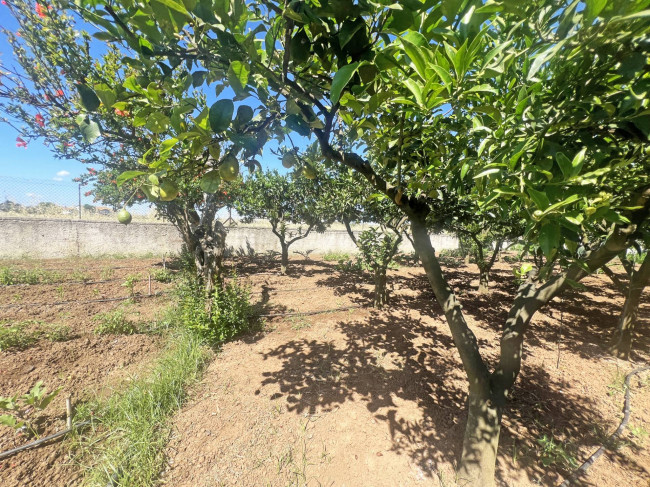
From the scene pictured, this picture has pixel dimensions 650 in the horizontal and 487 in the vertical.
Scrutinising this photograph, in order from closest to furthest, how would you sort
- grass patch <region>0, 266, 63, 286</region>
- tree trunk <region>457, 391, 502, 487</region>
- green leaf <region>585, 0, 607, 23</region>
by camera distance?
green leaf <region>585, 0, 607, 23</region> < tree trunk <region>457, 391, 502, 487</region> < grass patch <region>0, 266, 63, 286</region>

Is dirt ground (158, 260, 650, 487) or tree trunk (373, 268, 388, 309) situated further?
tree trunk (373, 268, 388, 309)

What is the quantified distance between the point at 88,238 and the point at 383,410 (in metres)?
12.8

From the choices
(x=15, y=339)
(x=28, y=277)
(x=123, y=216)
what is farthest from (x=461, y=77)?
(x=28, y=277)

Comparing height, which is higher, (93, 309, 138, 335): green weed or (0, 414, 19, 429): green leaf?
(93, 309, 138, 335): green weed

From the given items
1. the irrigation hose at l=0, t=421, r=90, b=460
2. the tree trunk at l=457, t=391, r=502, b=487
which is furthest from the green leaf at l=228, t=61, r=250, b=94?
the irrigation hose at l=0, t=421, r=90, b=460

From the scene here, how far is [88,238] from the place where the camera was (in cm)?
1014

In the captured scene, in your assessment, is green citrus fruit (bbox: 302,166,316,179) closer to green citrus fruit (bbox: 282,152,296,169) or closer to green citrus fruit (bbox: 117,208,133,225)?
green citrus fruit (bbox: 282,152,296,169)

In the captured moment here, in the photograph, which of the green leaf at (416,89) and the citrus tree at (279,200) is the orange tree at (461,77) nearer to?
the green leaf at (416,89)

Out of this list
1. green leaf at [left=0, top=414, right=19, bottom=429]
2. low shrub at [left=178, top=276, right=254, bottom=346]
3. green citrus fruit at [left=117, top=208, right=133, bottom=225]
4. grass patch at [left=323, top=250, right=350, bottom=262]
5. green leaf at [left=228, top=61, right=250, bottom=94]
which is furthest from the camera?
grass patch at [left=323, top=250, right=350, bottom=262]

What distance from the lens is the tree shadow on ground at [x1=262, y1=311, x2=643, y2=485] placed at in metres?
2.32

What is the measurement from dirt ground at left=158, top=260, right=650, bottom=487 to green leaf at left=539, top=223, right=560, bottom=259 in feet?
7.51

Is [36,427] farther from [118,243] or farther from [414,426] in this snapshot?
[118,243]

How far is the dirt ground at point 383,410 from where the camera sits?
6.92 ft

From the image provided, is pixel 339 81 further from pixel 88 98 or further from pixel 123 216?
pixel 123 216
